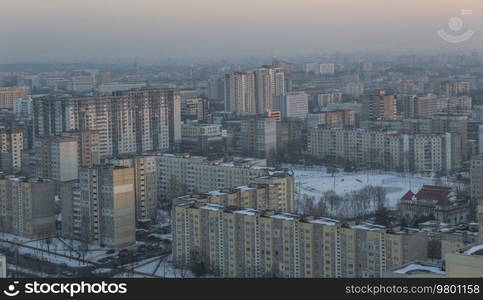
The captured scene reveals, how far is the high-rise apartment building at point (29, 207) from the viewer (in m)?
5.41

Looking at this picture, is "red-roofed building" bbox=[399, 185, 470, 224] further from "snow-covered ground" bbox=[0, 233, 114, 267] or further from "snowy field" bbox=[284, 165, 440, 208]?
"snow-covered ground" bbox=[0, 233, 114, 267]

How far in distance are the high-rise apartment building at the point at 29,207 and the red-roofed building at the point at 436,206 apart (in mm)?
2440

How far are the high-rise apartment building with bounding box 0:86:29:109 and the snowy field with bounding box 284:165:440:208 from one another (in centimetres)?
571

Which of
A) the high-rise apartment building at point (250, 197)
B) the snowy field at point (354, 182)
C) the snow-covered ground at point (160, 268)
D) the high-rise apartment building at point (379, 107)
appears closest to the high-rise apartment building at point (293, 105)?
the high-rise apartment building at point (379, 107)

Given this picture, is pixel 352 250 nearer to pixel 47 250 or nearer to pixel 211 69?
pixel 47 250

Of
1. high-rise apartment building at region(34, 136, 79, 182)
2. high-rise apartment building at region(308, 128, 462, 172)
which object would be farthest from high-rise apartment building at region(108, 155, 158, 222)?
high-rise apartment building at region(308, 128, 462, 172)

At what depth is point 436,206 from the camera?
5.75 m

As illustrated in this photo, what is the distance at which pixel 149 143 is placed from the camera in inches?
368

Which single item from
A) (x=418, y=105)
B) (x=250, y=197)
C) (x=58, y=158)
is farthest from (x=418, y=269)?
(x=418, y=105)

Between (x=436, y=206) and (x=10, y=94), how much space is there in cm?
888

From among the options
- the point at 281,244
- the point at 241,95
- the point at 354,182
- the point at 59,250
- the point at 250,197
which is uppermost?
the point at 241,95

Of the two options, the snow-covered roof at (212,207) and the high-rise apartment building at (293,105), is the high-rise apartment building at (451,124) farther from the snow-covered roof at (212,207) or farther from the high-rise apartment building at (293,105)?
the snow-covered roof at (212,207)

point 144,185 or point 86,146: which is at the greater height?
point 86,146

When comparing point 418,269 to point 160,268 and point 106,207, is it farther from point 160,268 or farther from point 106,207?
point 106,207
